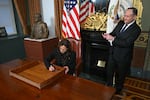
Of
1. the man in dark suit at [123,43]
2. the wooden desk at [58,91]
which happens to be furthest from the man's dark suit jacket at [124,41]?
the wooden desk at [58,91]

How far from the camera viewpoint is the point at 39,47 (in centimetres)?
302

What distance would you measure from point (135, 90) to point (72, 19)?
5.40 ft

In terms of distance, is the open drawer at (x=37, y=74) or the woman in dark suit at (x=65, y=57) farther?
the woman in dark suit at (x=65, y=57)

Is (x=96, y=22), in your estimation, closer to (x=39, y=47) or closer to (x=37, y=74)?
(x=39, y=47)

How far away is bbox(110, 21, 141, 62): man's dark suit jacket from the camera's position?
77.8 inches

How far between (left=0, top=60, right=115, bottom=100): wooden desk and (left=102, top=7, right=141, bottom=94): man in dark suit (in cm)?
92

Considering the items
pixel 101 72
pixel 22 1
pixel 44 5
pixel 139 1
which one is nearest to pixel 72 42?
pixel 101 72

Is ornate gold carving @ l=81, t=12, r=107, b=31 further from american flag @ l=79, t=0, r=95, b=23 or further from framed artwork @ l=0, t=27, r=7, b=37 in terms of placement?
framed artwork @ l=0, t=27, r=7, b=37

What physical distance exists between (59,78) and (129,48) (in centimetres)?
115

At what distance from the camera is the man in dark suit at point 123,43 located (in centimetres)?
198

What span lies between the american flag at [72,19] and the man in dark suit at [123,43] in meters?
0.70

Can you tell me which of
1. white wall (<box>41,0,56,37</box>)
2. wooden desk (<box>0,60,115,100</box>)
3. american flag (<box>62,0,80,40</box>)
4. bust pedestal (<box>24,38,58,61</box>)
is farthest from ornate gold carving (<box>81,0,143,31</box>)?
wooden desk (<box>0,60,115,100</box>)

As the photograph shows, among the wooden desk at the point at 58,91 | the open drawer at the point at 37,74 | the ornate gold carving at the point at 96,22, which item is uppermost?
the ornate gold carving at the point at 96,22

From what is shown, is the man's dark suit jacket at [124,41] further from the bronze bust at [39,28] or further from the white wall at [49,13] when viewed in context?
the white wall at [49,13]
